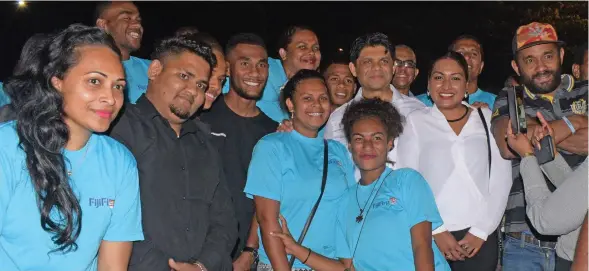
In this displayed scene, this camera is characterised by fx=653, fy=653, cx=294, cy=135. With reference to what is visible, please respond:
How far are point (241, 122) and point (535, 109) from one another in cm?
250

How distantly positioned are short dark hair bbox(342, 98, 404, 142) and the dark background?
11.6 m

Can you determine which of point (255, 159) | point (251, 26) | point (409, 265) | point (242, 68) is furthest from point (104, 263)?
point (251, 26)

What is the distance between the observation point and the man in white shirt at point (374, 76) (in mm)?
5867

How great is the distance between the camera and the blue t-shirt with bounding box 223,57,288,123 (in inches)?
262

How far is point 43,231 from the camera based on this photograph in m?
3.33

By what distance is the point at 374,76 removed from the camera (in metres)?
5.92

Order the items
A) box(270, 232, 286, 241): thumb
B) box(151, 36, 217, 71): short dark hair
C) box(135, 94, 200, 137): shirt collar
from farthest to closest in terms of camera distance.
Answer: box(270, 232, 286, 241): thumb
box(151, 36, 217, 71): short dark hair
box(135, 94, 200, 137): shirt collar

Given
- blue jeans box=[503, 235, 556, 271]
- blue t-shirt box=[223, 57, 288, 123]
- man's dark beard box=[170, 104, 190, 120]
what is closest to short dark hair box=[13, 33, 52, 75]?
man's dark beard box=[170, 104, 190, 120]

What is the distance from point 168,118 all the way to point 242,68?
1.77 meters

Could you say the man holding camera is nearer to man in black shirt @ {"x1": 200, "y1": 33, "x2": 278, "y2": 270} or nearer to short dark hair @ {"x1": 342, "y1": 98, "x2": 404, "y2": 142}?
short dark hair @ {"x1": 342, "y1": 98, "x2": 404, "y2": 142}

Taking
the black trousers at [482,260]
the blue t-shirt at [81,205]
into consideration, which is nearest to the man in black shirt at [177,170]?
the blue t-shirt at [81,205]

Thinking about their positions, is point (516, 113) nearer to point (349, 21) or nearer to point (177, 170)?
point (177, 170)

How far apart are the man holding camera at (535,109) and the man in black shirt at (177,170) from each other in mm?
2350

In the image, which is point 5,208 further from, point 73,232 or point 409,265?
point 409,265
